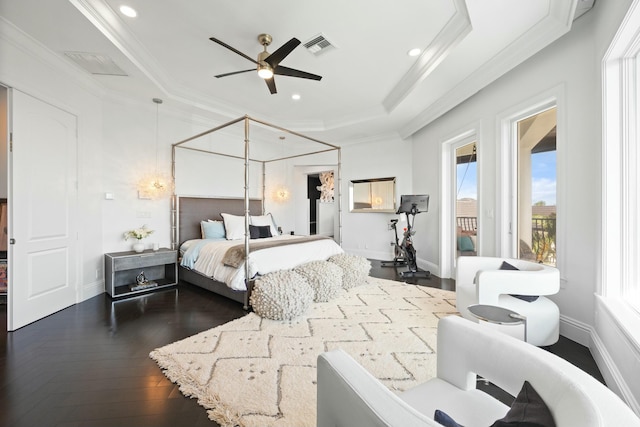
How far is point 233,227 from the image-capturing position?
15.3 ft

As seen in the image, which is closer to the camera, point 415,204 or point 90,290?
point 90,290

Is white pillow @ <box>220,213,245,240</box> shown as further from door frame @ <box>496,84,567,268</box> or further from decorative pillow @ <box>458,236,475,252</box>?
door frame @ <box>496,84,567,268</box>

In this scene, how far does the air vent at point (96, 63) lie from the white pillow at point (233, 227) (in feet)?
8.16

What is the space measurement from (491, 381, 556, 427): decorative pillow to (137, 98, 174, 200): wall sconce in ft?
15.6

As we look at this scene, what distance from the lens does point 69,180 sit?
3.24m

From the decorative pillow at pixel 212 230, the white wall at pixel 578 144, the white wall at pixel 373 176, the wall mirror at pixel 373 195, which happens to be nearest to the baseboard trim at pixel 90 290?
the decorative pillow at pixel 212 230

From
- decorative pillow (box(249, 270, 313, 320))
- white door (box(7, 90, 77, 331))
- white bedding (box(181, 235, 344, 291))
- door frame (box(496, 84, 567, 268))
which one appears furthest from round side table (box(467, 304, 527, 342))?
white door (box(7, 90, 77, 331))

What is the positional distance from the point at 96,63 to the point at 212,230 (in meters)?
2.67

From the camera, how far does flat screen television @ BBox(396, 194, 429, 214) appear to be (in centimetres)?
455

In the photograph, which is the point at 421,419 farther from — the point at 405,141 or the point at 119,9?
the point at 405,141

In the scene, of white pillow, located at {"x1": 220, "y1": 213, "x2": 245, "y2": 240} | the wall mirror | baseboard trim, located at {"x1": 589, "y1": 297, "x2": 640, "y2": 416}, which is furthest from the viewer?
the wall mirror

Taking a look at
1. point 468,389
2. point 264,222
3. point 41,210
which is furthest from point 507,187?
point 41,210

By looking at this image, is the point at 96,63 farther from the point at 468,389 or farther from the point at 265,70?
the point at 468,389

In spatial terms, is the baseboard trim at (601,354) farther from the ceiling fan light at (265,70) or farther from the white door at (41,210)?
the white door at (41,210)
